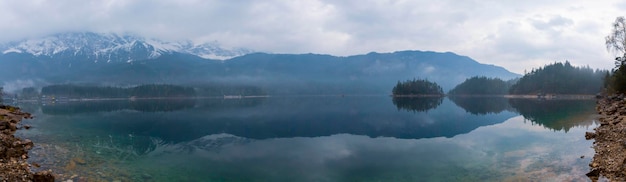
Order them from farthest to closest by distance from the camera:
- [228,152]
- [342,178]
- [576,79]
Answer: [576,79], [228,152], [342,178]

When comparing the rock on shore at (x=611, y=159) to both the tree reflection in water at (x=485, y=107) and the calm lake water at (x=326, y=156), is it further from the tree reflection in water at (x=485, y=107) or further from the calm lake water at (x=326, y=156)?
the tree reflection in water at (x=485, y=107)

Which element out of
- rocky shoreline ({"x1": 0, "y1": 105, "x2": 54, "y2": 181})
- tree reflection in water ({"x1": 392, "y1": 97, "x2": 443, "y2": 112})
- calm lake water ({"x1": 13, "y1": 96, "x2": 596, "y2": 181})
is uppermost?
tree reflection in water ({"x1": 392, "y1": 97, "x2": 443, "y2": 112})

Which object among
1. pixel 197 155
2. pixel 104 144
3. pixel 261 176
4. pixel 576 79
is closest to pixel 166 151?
pixel 197 155

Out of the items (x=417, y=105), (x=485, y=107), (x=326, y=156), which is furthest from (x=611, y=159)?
(x=417, y=105)

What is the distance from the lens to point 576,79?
569 feet

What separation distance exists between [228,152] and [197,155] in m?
2.71

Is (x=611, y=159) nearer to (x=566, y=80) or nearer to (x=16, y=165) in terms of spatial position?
(x=16, y=165)

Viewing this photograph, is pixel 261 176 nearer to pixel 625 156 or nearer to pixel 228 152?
pixel 228 152

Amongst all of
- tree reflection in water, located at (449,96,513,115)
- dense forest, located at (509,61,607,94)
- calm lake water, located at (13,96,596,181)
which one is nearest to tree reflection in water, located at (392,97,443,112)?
tree reflection in water, located at (449,96,513,115)

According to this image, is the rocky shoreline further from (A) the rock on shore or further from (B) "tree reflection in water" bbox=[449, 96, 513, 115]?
(B) "tree reflection in water" bbox=[449, 96, 513, 115]

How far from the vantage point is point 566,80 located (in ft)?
579

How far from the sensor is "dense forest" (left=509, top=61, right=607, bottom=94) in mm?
168125

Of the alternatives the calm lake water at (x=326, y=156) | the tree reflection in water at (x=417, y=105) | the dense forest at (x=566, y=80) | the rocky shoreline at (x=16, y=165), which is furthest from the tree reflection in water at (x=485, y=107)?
the rocky shoreline at (x=16, y=165)

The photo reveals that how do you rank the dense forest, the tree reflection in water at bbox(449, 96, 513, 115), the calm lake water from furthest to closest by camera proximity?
the dense forest < the tree reflection in water at bbox(449, 96, 513, 115) < the calm lake water
